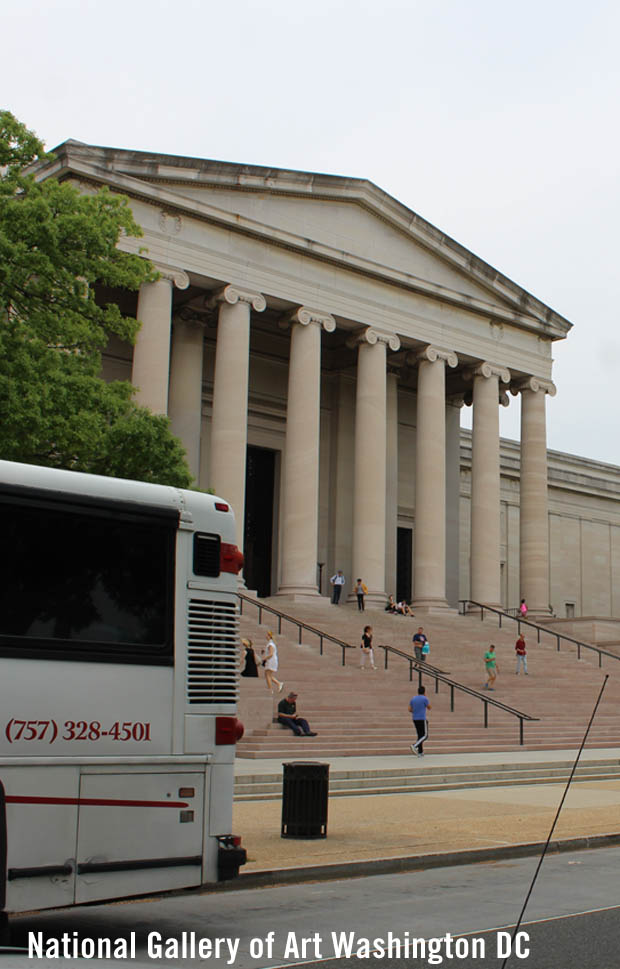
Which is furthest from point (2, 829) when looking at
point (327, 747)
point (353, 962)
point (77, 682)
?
point (327, 747)

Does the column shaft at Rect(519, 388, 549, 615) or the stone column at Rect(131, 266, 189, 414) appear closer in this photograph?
the stone column at Rect(131, 266, 189, 414)

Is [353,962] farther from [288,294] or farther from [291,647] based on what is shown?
[288,294]

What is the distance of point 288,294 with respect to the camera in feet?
135

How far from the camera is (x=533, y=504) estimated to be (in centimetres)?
4797

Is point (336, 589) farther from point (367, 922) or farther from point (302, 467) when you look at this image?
point (367, 922)

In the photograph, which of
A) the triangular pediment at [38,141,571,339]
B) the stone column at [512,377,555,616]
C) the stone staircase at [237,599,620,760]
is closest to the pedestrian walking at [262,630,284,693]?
the stone staircase at [237,599,620,760]

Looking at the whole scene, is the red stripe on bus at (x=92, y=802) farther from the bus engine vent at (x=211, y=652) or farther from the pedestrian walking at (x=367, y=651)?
the pedestrian walking at (x=367, y=651)

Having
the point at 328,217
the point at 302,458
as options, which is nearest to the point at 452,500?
the point at 302,458

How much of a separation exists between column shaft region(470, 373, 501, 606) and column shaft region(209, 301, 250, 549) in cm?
1168

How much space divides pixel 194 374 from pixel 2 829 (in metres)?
34.7

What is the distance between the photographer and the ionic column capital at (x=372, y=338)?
43.5 meters

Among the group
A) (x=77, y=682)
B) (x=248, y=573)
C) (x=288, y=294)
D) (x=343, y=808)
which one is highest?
(x=288, y=294)

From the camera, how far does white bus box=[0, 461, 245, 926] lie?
7609mm

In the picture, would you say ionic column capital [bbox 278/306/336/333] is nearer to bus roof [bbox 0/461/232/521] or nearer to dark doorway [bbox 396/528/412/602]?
dark doorway [bbox 396/528/412/602]
